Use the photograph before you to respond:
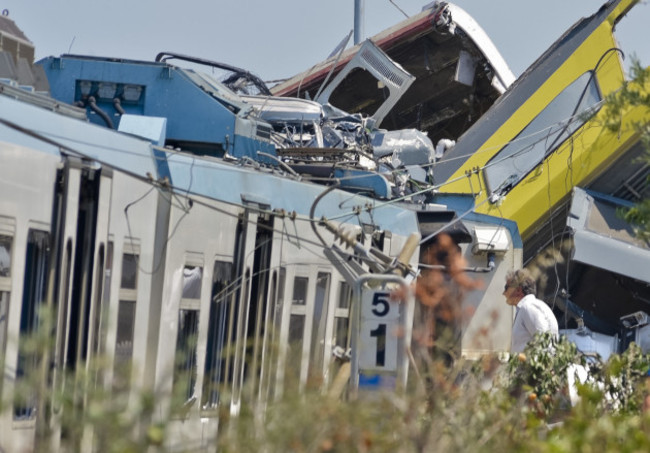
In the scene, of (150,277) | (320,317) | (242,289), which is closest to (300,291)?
(320,317)

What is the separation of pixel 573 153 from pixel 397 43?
7.05 meters

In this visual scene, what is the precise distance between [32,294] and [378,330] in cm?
272

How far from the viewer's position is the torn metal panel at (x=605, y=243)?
1766 centimetres

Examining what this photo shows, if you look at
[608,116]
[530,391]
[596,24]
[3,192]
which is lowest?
[530,391]

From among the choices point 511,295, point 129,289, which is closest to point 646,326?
point 511,295

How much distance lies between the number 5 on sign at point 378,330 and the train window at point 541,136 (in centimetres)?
981

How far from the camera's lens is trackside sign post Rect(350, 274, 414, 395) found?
8773mm

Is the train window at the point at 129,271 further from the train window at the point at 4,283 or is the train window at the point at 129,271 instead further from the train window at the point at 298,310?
the train window at the point at 298,310

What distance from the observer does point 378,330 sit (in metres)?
8.95

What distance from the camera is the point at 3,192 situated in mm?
6969

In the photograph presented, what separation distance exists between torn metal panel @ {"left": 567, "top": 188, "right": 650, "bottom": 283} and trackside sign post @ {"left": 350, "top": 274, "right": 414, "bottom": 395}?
9.10 meters

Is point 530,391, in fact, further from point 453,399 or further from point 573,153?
point 573,153

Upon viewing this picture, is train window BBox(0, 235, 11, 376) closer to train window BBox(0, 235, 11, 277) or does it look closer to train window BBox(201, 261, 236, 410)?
train window BBox(0, 235, 11, 277)

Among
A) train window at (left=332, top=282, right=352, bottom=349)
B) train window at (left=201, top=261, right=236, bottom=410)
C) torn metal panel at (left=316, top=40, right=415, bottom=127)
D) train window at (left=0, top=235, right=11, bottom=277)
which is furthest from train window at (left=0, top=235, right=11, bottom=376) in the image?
torn metal panel at (left=316, top=40, right=415, bottom=127)
